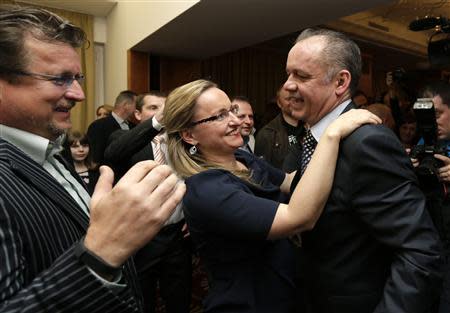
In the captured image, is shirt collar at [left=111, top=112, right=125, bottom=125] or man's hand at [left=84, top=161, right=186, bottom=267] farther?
shirt collar at [left=111, top=112, right=125, bottom=125]

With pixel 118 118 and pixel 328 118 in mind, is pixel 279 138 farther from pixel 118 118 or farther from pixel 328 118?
pixel 328 118

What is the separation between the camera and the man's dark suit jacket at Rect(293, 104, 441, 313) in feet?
3.28

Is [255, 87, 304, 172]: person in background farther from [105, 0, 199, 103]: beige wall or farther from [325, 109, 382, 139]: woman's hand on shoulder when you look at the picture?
[325, 109, 382, 139]: woman's hand on shoulder

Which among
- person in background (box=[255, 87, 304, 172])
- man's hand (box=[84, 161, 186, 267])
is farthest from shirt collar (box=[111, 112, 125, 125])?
man's hand (box=[84, 161, 186, 267])

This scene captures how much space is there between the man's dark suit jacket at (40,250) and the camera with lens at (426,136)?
3.88 feet

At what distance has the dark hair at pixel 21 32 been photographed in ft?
2.74

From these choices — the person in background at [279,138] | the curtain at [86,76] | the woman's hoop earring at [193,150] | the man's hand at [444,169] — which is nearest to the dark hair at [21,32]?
the woman's hoop earring at [193,150]

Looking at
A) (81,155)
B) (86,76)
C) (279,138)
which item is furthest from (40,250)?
(86,76)

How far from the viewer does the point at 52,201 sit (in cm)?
78

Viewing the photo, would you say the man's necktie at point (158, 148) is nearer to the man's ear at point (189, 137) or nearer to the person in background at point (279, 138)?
the man's ear at point (189, 137)

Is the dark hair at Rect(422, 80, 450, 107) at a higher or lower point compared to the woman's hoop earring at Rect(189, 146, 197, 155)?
higher

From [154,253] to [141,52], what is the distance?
3662mm

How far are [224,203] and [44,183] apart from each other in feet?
1.74

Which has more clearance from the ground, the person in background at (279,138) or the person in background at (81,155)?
the person in background at (279,138)
